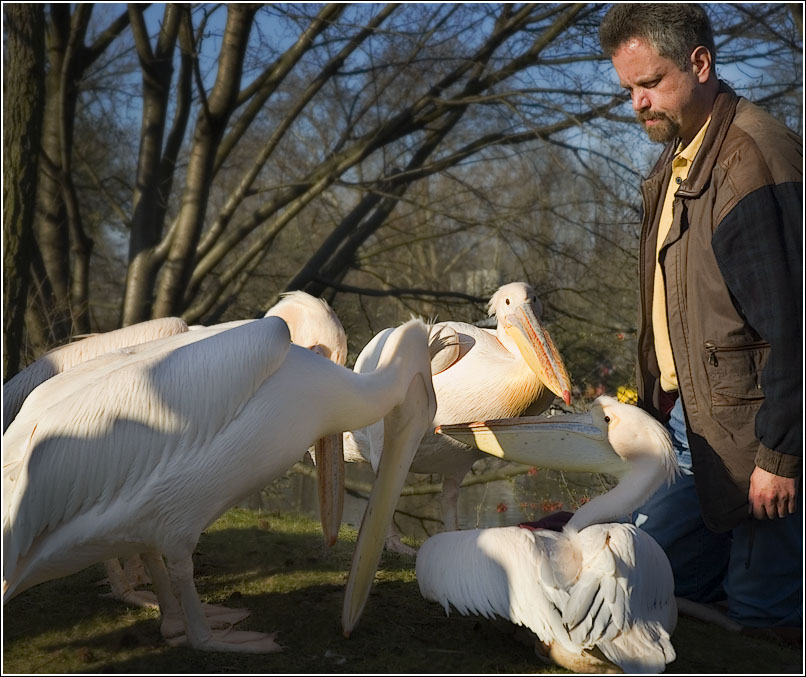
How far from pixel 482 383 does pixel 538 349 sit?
31 centimetres

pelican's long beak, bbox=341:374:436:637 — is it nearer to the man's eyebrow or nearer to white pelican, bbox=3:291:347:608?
white pelican, bbox=3:291:347:608

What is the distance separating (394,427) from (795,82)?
A: 4476 millimetres

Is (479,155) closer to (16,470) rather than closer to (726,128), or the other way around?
(726,128)

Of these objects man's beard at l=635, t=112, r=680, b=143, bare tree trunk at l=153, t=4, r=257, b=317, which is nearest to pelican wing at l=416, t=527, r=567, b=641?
man's beard at l=635, t=112, r=680, b=143

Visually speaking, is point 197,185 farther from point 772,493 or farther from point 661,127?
point 772,493

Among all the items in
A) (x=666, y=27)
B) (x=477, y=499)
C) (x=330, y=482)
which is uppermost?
(x=666, y=27)

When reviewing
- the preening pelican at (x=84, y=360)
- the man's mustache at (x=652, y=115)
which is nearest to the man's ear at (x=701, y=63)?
the man's mustache at (x=652, y=115)

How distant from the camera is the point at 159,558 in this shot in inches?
116

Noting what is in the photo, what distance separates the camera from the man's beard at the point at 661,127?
3100 millimetres

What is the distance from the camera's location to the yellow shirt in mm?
3230

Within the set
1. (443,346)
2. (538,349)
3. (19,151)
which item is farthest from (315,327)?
(19,151)

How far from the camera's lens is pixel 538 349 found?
4203 mm

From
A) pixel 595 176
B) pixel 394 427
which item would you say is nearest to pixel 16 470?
pixel 394 427

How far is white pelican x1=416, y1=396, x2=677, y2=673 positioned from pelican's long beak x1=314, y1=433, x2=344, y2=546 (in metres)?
0.44
